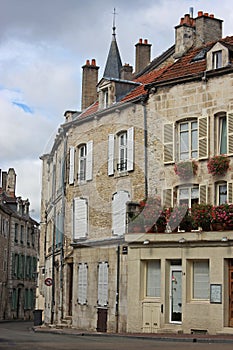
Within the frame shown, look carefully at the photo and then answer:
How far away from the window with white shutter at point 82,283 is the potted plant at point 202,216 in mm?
6323

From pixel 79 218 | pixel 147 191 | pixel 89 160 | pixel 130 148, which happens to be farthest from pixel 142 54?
pixel 147 191

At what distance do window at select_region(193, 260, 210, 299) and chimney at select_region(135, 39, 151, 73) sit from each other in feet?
44.3

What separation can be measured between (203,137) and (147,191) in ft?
9.89

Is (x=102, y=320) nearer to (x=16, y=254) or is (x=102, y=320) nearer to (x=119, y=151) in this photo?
(x=119, y=151)

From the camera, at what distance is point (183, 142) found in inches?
915

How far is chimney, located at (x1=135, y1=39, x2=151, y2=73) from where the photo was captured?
105 feet

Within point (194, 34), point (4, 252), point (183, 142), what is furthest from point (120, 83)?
point (4, 252)

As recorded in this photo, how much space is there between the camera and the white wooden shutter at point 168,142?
23359 mm

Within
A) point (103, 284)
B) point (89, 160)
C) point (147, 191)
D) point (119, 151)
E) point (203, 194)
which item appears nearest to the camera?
point (203, 194)

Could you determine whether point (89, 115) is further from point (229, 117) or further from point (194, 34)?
point (229, 117)

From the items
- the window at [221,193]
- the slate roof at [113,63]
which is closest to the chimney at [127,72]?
the slate roof at [113,63]

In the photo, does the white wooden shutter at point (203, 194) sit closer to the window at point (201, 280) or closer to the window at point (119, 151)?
the window at point (201, 280)

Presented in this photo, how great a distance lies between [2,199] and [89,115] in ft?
79.2

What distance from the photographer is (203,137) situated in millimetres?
22391
